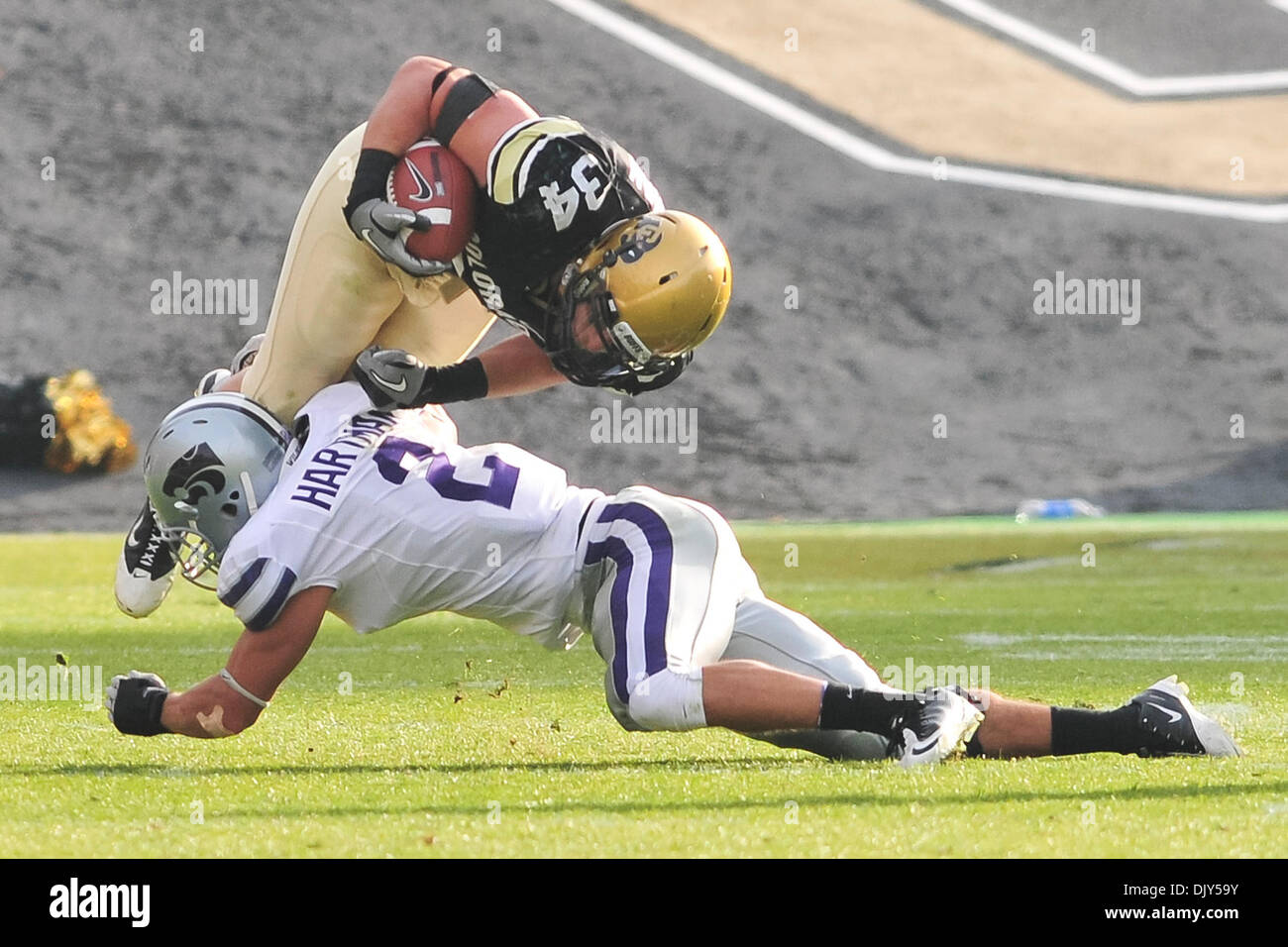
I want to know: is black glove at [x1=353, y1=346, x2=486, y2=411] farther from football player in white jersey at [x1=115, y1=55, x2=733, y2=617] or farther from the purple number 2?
the purple number 2

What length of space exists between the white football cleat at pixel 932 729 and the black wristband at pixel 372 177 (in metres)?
1.71

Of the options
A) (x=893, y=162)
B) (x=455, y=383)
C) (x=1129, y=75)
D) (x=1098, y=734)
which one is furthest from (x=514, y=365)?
(x=1129, y=75)

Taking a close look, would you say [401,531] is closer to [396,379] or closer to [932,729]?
[396,379]

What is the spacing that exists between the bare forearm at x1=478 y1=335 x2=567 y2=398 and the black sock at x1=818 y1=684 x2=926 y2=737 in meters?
1.18

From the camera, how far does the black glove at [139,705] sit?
403cm

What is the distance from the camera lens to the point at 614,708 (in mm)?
3820

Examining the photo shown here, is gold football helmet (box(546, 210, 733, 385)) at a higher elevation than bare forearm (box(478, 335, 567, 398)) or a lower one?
higher

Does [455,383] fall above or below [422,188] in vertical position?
below

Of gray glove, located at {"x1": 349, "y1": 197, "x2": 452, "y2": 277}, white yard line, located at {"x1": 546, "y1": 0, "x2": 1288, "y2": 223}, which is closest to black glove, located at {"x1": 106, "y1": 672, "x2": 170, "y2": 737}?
gray glove, located at {"x1": 349, "y1": 197, "x2": 452, "y2": 277}

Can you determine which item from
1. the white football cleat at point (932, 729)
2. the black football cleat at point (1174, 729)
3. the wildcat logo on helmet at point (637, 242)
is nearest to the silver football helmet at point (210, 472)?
the wildcat logo on helmet at point (637, 242)

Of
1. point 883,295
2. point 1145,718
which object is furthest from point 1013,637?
point 883,295

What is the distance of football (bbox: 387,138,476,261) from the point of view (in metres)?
4.18

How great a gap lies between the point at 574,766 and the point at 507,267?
3.93 ft

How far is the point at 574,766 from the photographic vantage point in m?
4.16
